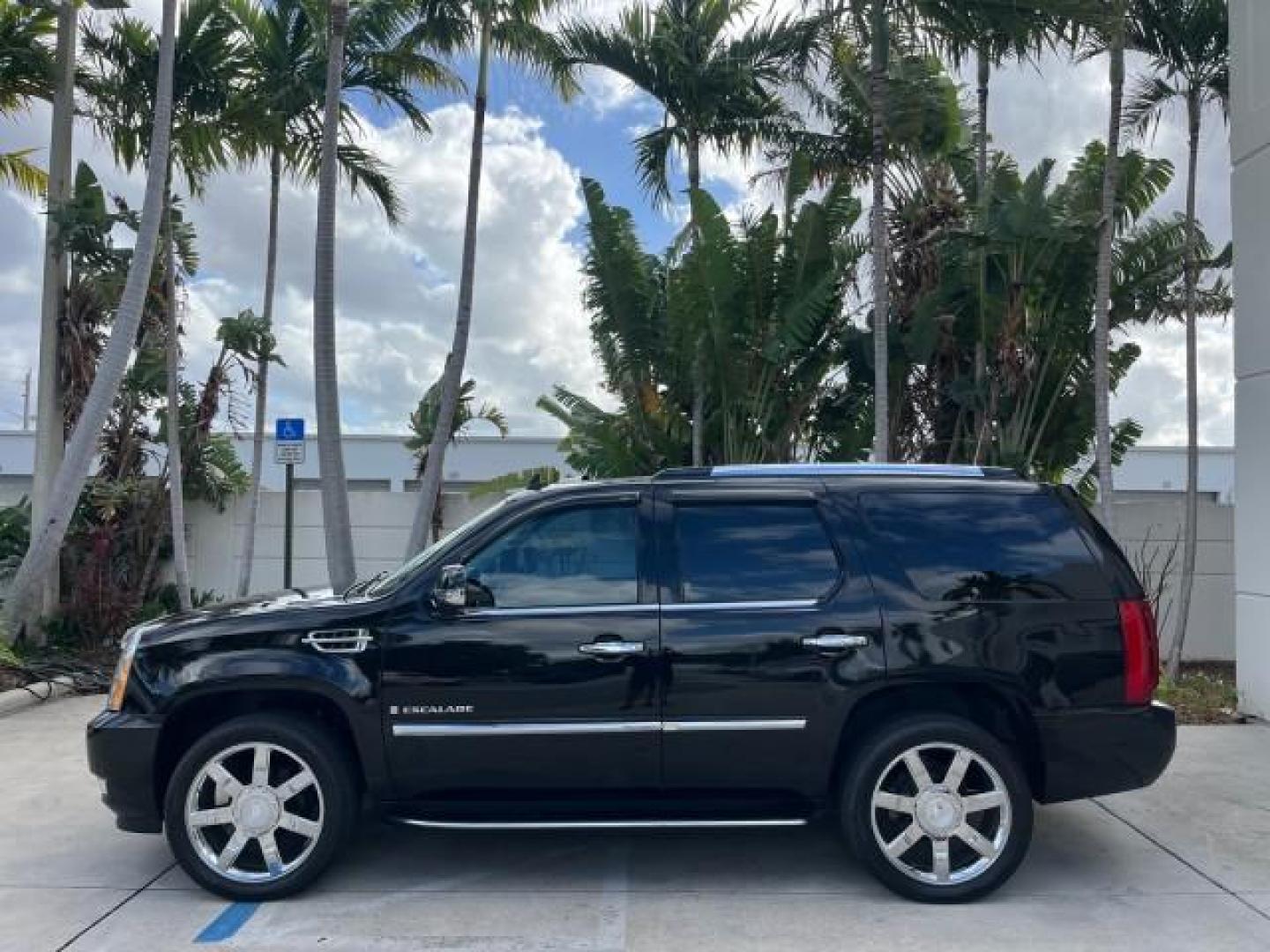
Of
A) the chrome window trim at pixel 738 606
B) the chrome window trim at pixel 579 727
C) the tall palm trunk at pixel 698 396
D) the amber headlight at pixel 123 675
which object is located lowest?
the chrome window trim at pixel 579 727

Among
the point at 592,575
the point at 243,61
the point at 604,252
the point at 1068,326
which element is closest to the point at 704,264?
the point at 604,252

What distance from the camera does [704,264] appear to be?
38.1 ft

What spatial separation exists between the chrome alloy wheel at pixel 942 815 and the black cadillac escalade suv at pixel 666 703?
0.04ft

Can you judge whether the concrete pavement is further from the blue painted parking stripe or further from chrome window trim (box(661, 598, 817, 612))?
chrome window trim (box(661, 598, 817, 612))

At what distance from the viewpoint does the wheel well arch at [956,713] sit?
16.0ft

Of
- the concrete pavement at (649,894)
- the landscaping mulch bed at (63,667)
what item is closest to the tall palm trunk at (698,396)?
the landscaping mulch bed at (63,667)

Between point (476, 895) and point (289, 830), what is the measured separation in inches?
34.9

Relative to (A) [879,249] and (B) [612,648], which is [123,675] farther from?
(A) [879,249]

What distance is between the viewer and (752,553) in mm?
4965

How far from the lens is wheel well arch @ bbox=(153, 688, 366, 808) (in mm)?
4848

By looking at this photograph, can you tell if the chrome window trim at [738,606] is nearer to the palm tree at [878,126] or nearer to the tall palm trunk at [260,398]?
the palm tree at [878,126]

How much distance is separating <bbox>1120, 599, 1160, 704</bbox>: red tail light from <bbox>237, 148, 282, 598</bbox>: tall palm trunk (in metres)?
9.73

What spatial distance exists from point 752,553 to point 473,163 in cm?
805

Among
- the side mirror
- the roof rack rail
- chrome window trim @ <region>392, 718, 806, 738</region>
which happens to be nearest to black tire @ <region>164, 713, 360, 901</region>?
chrome window trim @ <region>392, 718, 806, 738</region>
